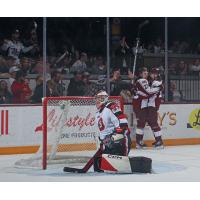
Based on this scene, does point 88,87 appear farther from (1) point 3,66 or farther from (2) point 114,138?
(2) point 114,138

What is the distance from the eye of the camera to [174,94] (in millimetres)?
14102

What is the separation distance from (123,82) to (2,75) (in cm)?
279

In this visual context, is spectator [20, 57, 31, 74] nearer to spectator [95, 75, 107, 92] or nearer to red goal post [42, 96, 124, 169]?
spectator [95, 75, 107, 92]

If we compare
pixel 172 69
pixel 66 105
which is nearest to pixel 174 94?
pixel 172 69

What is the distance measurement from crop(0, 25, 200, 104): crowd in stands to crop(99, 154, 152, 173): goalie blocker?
12.7ft

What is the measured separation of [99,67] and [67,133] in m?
4.12

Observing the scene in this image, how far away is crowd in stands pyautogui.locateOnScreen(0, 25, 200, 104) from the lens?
12.3 m

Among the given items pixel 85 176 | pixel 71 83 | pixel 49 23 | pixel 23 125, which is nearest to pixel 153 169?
pixel 85 176

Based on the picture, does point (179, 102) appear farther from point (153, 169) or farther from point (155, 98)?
point (153, 169)

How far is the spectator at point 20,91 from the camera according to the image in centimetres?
1212

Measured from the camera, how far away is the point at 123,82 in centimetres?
1384

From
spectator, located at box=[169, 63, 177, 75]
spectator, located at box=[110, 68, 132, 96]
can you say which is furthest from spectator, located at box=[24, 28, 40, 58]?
spectator, located at box=[169, 63, 177, 75]

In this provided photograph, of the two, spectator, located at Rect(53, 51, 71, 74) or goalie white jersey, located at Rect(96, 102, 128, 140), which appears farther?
spectator, located at Rect(53, 51, 71, 74)

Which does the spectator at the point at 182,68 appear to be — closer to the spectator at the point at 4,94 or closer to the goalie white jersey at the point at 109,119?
the spectator at the point at 4,94
